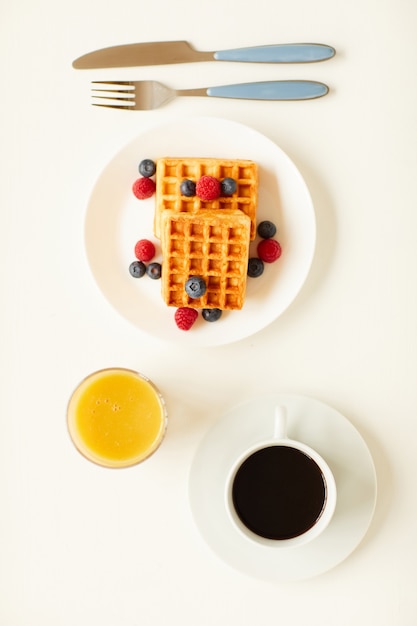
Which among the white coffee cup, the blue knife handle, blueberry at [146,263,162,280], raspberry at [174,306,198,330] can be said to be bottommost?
the white coffee cup

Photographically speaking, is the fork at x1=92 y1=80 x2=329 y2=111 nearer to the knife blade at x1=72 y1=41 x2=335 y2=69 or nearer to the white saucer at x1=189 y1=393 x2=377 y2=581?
the knife blade at x1=72 y1=41 x2=335 y2=69

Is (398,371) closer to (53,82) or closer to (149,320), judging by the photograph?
(149,320)

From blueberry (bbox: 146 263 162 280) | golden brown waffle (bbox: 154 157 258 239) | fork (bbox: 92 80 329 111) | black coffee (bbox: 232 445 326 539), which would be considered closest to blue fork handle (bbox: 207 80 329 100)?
fork (bbox: 92 80 329 111)

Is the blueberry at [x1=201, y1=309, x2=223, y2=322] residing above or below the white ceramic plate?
below

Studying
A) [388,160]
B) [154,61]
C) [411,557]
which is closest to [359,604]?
[411,557]

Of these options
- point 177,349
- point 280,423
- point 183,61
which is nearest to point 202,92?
point 183,61

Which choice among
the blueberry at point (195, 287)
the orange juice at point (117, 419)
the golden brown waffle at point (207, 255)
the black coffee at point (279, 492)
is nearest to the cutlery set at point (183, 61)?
the golden brown waffle at point (207, 255)

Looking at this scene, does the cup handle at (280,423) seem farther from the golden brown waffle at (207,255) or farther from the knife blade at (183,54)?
the knife blade at (183,54)
